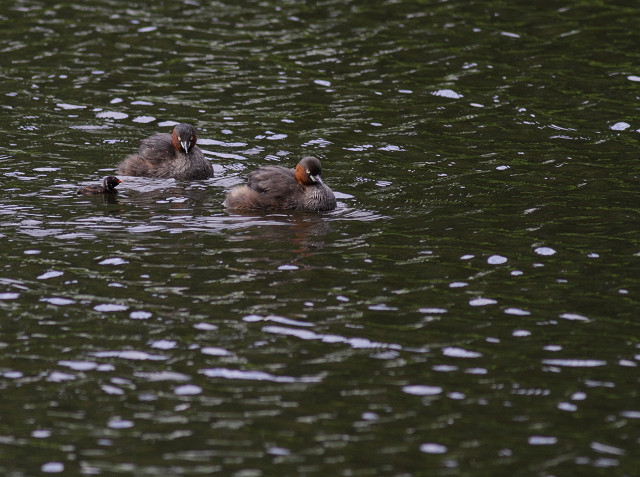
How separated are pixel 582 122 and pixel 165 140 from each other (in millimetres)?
8182

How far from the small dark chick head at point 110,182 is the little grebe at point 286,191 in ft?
6.41

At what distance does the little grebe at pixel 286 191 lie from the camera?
50.7 ft

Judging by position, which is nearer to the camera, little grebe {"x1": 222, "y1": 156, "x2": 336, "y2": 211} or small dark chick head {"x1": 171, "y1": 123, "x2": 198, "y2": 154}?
little grebe {"x1": 222, "y1": 156, "x2": 336, "y2": 211}

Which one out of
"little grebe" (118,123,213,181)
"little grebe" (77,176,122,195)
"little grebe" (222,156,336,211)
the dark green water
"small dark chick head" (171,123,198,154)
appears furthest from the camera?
"little grebe" (118,123,213,181)

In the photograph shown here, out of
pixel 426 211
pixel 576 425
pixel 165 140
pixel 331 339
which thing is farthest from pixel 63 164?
pixel 576 425

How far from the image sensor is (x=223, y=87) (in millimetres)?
22016

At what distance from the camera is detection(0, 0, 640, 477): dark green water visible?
8.96 m

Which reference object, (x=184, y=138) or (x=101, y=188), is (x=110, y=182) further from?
(x=184, y=138)

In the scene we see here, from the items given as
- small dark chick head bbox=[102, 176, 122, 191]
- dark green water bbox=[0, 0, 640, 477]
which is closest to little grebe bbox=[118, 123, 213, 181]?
dark green water bbox=[0, 0, 640, 477]

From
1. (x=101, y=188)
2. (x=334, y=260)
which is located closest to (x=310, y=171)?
(x=334, y=260)

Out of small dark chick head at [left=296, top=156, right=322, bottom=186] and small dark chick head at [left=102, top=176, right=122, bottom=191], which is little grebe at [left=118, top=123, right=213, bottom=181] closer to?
small dark chick head at [left=102, top=176, right=122, bottom=191]

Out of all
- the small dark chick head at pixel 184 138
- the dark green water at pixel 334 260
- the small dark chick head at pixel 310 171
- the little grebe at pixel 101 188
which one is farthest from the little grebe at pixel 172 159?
the small dark chick head at pixel 310 171

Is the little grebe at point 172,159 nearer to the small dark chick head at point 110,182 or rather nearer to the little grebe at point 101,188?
the small dark chick head at point 110,182

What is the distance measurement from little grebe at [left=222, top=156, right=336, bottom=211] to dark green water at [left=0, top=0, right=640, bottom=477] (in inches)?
14.6
